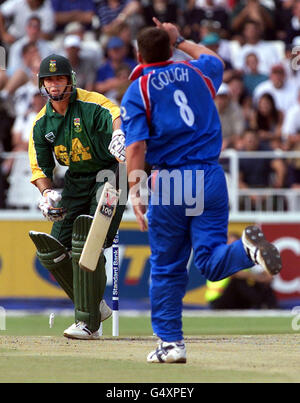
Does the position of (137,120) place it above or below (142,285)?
above

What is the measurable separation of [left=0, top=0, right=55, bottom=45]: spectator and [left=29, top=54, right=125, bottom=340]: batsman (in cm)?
861

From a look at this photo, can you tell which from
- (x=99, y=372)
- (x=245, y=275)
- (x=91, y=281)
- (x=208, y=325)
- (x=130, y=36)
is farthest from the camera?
(x=130, y=36)

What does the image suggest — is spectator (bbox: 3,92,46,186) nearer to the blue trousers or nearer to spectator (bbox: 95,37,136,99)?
spectator (bbox: 95,37,136,99)

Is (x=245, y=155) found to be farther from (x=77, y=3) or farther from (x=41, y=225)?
(x=77, y=3)

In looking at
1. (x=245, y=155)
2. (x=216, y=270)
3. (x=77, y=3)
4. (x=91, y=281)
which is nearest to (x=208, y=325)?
(x=245, y=155)

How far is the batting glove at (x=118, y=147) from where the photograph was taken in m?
8.16

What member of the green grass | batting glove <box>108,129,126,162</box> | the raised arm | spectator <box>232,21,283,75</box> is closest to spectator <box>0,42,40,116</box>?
spectator <box>232,21,283,75</box>

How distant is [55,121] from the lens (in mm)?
8844

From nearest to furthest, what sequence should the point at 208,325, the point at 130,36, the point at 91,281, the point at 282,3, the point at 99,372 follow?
the point at 99,372
the point at 91,281
the point at 208,325
the point at 130,36
the point at 282,3

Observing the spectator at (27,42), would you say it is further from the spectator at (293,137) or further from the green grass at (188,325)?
the green grass at (188,325)

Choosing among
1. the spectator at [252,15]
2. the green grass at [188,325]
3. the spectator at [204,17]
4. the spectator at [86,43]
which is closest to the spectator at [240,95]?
the spectator at [204,17]

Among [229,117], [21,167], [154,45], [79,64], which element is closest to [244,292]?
[229,117]

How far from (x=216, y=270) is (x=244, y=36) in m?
11.1

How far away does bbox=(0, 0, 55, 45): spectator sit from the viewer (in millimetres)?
17297
